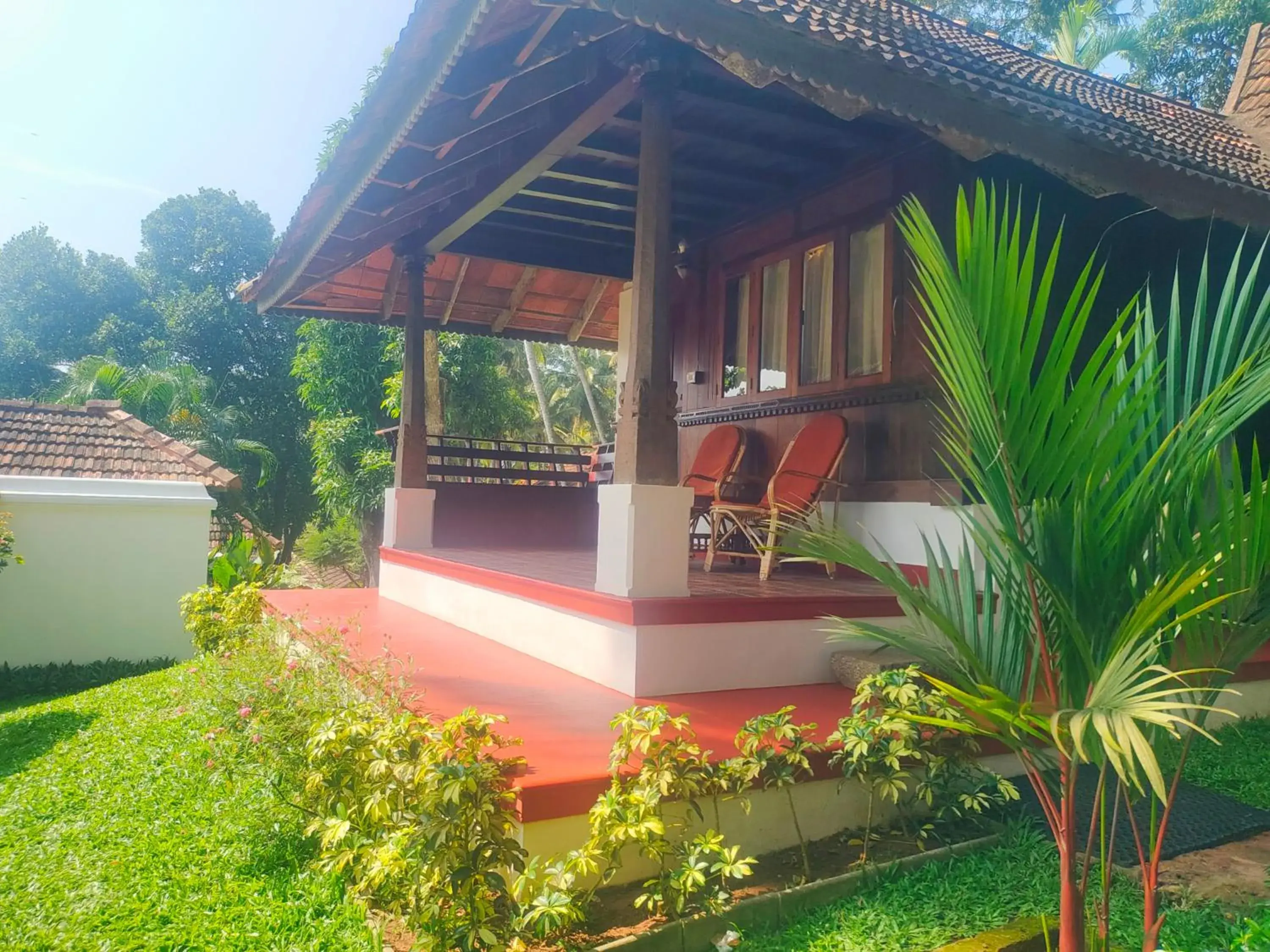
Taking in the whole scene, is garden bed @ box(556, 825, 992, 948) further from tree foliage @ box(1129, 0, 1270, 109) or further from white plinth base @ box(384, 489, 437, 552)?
tree foliage @ box(1129, 0, 1270, 109)

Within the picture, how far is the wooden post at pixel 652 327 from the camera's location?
3953 mm

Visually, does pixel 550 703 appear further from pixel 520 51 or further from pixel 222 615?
pixel 222 615

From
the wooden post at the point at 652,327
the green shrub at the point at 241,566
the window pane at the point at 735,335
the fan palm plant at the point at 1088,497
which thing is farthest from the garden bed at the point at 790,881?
the green shrub at the point at 241,566

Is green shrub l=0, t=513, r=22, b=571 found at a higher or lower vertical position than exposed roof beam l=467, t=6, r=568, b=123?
lower

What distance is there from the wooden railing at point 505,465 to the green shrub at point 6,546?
14.7 ft

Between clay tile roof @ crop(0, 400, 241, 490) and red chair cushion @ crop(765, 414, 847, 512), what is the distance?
8.95 metres

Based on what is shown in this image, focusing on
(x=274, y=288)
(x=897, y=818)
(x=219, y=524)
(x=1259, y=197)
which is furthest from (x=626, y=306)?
(x=219, y=524)

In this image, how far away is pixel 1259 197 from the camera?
4.40 m

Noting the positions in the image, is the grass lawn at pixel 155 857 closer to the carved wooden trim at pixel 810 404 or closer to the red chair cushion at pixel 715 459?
the carved wooden trim at pixel 810 404

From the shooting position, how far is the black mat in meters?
2.99

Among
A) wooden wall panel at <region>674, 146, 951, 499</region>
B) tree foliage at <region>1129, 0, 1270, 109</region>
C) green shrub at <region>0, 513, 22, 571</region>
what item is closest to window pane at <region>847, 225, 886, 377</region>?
wooden wall panel at <region>674, 146, 951, 499</region>

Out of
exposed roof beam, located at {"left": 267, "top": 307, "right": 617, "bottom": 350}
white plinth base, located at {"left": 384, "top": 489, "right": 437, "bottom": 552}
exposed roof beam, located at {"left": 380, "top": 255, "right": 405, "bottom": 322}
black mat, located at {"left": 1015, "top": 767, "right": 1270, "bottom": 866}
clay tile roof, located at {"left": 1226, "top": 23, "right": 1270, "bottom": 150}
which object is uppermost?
Answer: clay tile roof, located at {"left": 1226, "top": 23, "right": 1270, "bottom": 150}

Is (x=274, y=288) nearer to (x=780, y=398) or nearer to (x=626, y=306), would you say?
(x=626, y=306)

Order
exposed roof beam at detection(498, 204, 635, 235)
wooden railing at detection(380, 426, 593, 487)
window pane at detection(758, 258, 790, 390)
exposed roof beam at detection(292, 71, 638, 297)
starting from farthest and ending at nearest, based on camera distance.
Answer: wooden railing at detection(380, 426, 593, 487), exposed roof beam at detection(498, 204, 635, 235), window pane at detection(758, 258, 790, 390), exposed roof beam at detection(292, 71, 638, 297)
